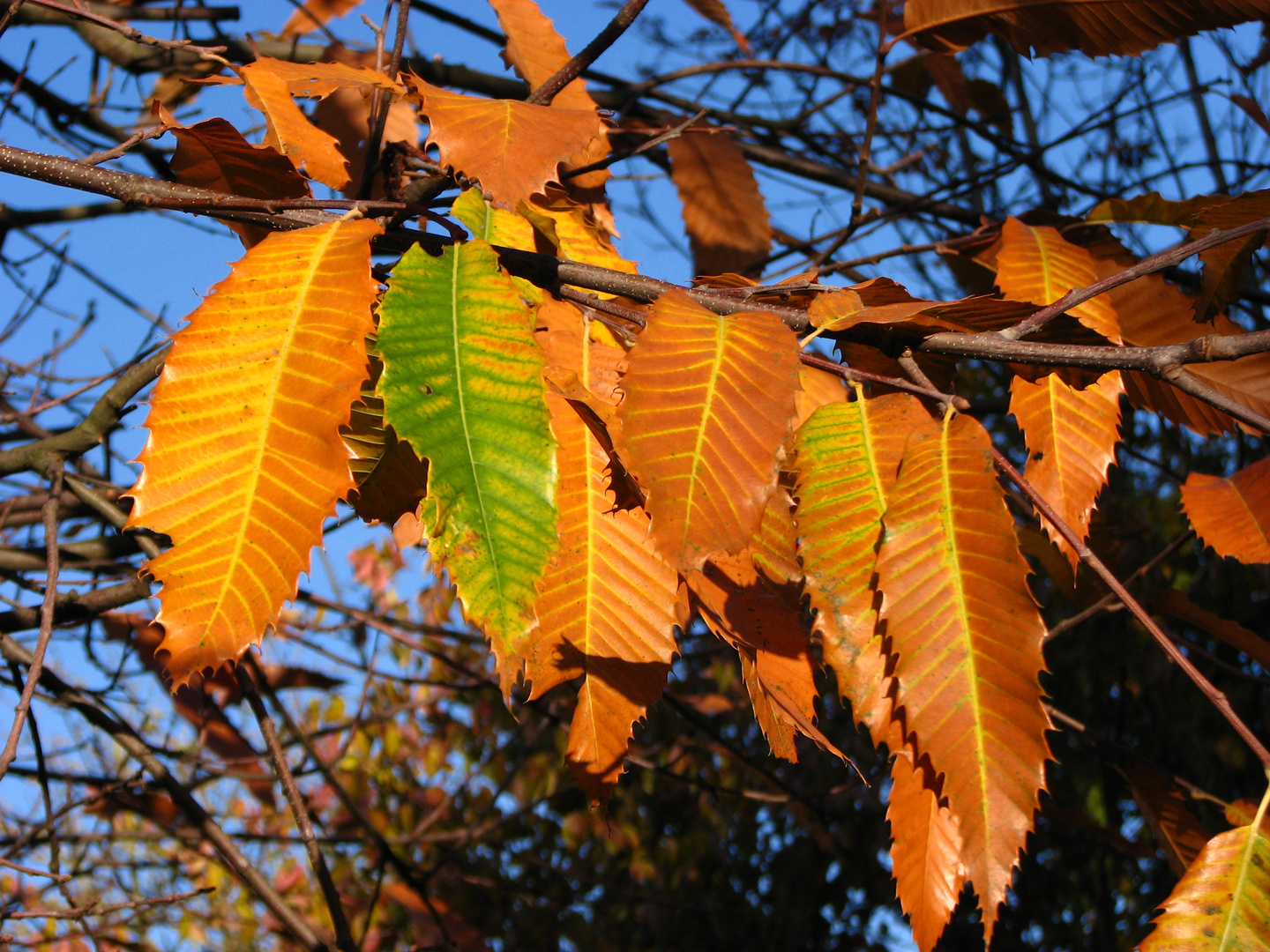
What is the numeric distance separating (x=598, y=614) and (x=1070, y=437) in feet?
1.71

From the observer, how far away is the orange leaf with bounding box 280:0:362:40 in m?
1.55

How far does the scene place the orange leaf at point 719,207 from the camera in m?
1.49

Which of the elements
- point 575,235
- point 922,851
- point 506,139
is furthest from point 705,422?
point 575,235

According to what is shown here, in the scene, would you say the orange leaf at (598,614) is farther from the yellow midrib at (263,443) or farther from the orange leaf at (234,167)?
the orange leaf at (234,167)

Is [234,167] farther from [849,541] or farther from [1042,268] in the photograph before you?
[1042,268]

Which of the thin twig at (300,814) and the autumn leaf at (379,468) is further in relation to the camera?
the thin twig at (300,814)

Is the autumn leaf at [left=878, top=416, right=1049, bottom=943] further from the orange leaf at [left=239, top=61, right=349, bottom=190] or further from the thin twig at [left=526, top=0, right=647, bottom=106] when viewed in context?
the orange leaf at [left=239, top=61, right=349, bottom=190]

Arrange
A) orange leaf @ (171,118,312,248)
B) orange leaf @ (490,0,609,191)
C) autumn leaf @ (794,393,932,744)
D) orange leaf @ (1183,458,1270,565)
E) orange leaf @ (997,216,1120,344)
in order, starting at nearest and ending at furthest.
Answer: autumn leaf @ (794,393,932,744) → orange leaf @ (171,118,312,248) → orange leaf @ (1183,458,1270,565) → orange leaf @ (997,216,1120,344) → orange leaf @ (490,0,609,191)

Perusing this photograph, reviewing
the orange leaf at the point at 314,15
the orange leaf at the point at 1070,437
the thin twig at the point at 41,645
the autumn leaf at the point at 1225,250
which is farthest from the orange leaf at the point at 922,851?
the orange leaf at the point at 314,15

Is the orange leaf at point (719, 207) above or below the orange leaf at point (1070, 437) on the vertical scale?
above

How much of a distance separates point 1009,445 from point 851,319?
262 cm

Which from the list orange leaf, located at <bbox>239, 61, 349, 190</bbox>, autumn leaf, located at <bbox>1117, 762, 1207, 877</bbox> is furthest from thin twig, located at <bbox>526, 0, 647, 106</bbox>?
autumn leaf, located at <bbox>1117, 762, 1207, 877</bbox>

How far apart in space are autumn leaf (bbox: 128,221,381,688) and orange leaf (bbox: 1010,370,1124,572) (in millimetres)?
634

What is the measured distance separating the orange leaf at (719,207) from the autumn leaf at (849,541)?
92 cm
